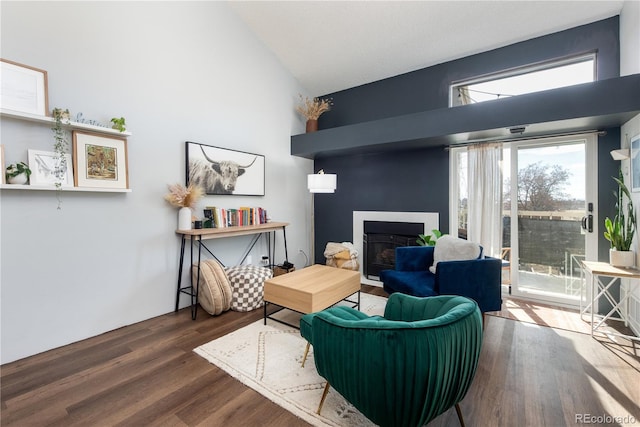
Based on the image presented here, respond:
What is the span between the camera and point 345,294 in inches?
107

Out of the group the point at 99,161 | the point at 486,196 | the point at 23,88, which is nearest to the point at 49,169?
the point at 99,161

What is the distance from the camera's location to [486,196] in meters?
3.58

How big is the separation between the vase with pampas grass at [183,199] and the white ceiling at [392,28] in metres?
2.45

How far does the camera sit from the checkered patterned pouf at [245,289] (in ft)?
10.1

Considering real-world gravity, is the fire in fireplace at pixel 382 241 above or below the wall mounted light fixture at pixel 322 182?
below

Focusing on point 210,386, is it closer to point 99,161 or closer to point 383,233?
point 99,161

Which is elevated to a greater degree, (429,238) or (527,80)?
(527,80)

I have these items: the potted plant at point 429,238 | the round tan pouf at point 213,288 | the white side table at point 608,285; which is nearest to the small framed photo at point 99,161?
the round tan pouf at point 213,288

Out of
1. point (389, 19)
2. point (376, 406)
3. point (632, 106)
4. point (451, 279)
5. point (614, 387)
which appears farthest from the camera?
point (389, 19)

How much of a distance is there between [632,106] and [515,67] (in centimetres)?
138

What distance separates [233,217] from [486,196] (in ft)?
10.6

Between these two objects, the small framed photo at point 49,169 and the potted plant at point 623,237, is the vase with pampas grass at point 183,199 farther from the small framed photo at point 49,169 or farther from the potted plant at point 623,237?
the potted plant at point 623,237

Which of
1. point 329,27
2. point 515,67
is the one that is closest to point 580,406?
point 515,67

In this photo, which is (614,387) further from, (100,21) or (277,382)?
(100,21)
